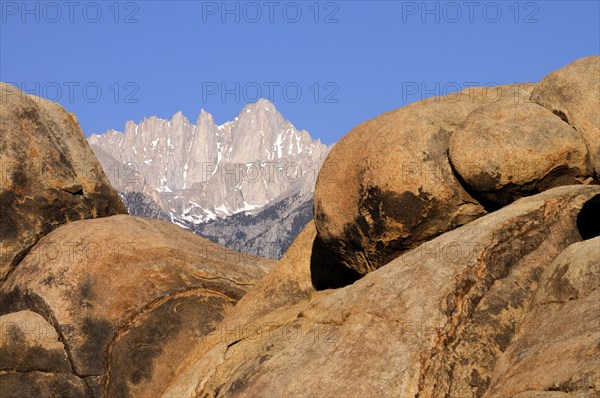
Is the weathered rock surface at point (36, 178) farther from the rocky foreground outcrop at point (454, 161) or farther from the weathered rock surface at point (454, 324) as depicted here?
the rocky foreground outcrop at point (454, 161)

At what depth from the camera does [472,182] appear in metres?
15.1

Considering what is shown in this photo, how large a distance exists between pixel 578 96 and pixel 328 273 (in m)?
5.84

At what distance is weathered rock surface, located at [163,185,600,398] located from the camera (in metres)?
11.7

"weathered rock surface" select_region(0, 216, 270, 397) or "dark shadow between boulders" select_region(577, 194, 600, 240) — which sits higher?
"weathered rock surface" select_region(0, 216, 270, 397)

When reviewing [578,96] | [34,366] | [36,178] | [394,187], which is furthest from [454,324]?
[36,178]

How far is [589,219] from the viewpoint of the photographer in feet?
46.0

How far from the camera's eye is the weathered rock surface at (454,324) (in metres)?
11.7

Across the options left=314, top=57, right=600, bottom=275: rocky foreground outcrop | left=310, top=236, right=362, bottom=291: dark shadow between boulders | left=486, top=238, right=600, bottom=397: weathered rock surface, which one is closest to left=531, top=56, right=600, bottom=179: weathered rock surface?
left=314, top=57, right=600, bottom=275: rocky foreground outcrop

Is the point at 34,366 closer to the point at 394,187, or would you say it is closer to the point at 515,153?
the point at 394,187

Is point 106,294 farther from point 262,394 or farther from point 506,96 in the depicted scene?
point 506,96

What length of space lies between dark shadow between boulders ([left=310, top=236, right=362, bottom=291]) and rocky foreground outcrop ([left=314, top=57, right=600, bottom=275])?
1.64 m

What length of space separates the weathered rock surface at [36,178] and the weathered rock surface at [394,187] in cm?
594

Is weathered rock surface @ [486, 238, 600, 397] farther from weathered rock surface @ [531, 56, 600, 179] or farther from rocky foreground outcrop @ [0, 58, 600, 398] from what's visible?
weathered rock surface @ [531, 56, 600, 179]

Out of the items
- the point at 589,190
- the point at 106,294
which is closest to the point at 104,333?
the point at 106,294
